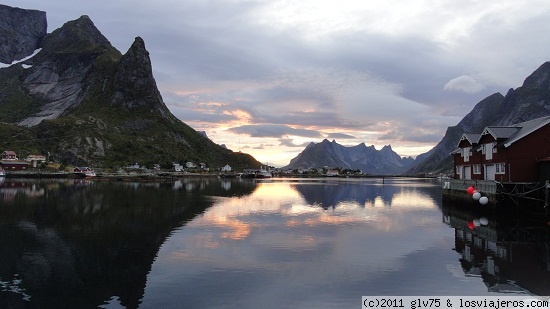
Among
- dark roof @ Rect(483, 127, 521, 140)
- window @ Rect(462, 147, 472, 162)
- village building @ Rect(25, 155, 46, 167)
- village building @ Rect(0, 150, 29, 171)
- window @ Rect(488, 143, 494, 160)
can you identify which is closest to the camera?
dark roof @ Rect(483, 127, 521, 140)

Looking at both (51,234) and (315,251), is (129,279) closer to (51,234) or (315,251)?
(315,251)

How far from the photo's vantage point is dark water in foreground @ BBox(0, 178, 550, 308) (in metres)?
17.7

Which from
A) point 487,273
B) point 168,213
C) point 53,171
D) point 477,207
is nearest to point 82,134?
point 53,171

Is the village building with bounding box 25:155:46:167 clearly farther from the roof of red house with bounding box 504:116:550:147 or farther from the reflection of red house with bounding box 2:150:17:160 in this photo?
the roof of red house with bounding box 504:116:550:147

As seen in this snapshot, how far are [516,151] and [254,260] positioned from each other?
3740 centimetres

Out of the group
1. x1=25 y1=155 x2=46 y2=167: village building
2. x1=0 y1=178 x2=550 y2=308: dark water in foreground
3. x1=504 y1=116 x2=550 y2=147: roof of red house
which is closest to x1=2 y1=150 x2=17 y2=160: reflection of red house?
x1=25 y1=155 x2=46 y2=167: village building

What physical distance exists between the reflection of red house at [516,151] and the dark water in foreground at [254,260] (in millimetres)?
7575

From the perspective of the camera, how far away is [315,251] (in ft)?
87.0

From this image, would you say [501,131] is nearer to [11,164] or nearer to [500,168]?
[500,168]

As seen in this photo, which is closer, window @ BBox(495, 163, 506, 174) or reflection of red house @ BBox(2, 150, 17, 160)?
window @ BBox(495, 163, 506, 174)

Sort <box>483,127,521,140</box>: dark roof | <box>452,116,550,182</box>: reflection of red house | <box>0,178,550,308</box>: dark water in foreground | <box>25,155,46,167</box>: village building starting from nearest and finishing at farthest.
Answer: <box>0,178,550,308</box>: dark water in foreground, <box>452,116,550,182</box>: reflection of red house, <box>483,127,521,140</box>: dark roof, <box>25,155,46,167</box>: village building

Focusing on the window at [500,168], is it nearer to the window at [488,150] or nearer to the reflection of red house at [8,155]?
the window at [488,150]

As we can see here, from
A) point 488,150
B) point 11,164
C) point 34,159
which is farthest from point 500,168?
point 34,159

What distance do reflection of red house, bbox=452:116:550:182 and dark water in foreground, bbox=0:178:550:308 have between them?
7.57 meters
